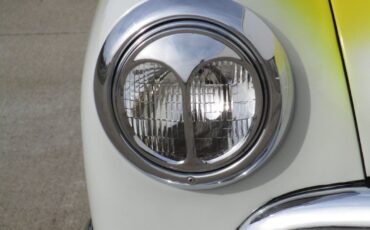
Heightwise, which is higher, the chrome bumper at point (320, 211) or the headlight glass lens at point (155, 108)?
the headlight glass lens at point (155, 108)

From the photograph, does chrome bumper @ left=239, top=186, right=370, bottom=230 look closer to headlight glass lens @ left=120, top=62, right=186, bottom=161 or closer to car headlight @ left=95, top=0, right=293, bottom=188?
car headlight @ left=95, top=0, right=293, bottom=188

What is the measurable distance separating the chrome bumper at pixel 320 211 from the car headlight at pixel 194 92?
108 mm

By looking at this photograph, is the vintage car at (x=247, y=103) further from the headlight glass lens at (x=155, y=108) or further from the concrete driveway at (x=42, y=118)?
the concrete driveway at (x=42, y=118)

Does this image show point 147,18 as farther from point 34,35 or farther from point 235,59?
point 34,35

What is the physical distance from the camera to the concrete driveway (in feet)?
8.77

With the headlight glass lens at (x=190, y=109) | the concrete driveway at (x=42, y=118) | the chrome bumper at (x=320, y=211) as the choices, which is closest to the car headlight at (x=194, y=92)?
the headlight glass lens at (x=190, y=109)

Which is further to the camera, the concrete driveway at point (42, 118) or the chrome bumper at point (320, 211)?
the concrete driveway at point (42, 118)

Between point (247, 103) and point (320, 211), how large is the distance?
266 mm

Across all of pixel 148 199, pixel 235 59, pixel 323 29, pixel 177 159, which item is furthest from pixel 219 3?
Answer: pixel 148 199

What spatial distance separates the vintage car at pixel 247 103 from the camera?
1.08 meters

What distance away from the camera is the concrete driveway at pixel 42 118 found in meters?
2.67

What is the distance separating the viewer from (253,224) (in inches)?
45.9

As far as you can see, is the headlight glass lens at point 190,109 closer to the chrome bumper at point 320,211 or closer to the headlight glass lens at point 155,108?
the headlight glass lens at point 155,108

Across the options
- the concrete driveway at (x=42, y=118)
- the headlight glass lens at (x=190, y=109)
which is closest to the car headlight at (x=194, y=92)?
the headlight glass lens at (x=190, y=109)
